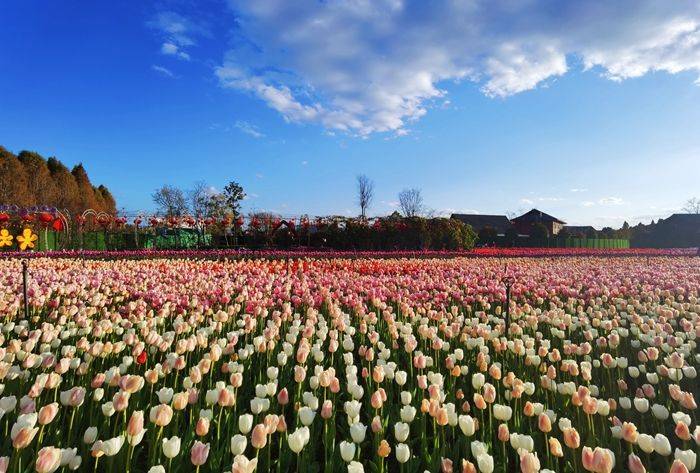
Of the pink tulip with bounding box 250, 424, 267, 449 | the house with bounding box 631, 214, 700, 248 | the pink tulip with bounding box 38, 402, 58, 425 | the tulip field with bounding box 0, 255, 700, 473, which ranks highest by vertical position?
the house with bounding box 631, 214, 700, 248

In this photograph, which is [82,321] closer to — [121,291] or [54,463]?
[121,291]

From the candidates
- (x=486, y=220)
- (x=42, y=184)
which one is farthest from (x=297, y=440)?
(x=486, y=220)

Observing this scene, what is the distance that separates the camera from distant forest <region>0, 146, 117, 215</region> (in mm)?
34969

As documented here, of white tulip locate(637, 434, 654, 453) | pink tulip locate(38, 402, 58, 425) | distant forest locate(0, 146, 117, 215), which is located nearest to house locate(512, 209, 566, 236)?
distant forest locate(0, 146, 117, 215)

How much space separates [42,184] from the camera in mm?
38562

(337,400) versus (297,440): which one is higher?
(297,440)

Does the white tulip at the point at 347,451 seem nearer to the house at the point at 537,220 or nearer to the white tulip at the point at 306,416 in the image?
the white tulip at the point at 306,416

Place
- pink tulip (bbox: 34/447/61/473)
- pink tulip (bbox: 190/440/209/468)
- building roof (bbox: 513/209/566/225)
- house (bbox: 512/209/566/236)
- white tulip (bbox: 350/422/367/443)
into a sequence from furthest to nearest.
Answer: building roof (bbox: 513/209/566/225), house (bbox: 512/209/566/236), white tulip (bbox: 350/422/367/443), pink tulip (bbox: 190/440/209/468), pink tulip (bbox: 34/447/61/473)

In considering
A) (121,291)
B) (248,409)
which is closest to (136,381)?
(248,409)

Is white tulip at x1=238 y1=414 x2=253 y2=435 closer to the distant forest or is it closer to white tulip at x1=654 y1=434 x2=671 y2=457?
white tulip at x1=654 y1=434 x2=671 y2=457

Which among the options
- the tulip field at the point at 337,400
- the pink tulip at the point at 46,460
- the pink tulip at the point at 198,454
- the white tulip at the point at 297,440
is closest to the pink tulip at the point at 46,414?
the tulip field at the point at 337,400

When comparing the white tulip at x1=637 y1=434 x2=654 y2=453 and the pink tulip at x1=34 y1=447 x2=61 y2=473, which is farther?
the white tulip at x1=637 y1=434 x2=654 y2=453

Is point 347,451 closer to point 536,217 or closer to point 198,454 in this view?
point 198,454

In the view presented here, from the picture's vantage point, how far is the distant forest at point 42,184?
115 ft
